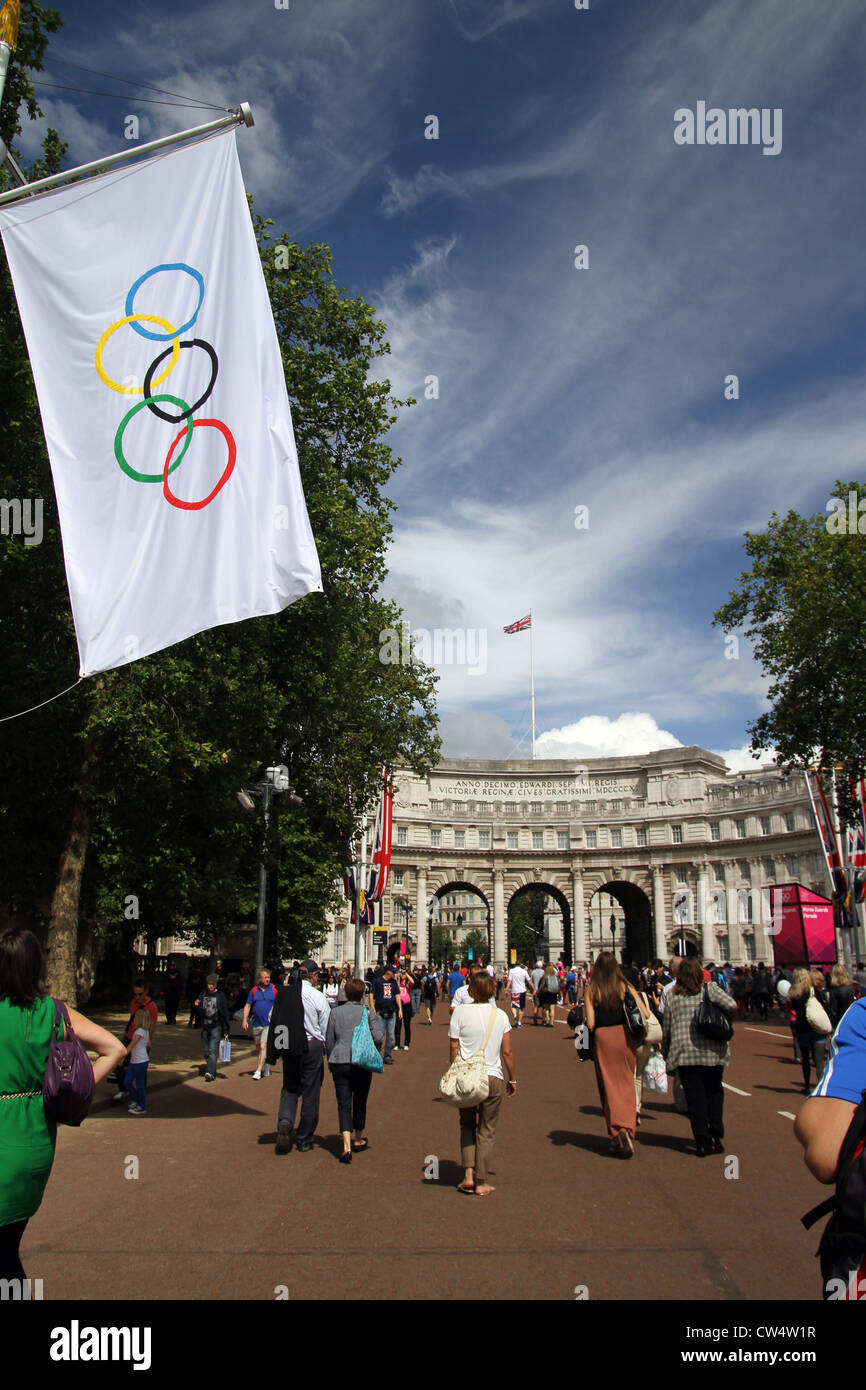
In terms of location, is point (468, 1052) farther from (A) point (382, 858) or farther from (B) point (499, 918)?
(B) point (499, 918)

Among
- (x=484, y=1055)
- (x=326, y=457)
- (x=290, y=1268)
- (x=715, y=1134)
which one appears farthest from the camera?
(x=326, y=457)

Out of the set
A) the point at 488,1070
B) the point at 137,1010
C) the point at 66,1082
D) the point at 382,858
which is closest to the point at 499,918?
the point at 382,858

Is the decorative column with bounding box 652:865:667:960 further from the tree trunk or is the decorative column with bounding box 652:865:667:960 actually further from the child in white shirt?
the child in white shirt

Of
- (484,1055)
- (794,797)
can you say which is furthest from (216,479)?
(794,797)

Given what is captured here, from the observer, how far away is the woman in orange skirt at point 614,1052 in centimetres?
1052

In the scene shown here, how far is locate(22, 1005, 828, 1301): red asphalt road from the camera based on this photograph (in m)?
6.02

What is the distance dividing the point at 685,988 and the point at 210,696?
34.0ft

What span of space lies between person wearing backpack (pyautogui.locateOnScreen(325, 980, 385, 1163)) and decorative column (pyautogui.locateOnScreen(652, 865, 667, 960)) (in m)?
78.4

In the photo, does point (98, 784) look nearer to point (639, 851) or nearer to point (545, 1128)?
point (545, 1128)

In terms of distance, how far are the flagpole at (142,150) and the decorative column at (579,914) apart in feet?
280

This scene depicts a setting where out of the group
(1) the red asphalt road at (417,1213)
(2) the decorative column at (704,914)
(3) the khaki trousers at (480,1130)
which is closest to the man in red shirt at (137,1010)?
(1) the red asphalt road at (417,1213)

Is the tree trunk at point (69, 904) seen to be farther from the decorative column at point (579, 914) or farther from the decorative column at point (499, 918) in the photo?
the decorative column at point (579, 914)

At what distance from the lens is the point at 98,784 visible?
16.9m

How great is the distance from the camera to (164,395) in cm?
816
